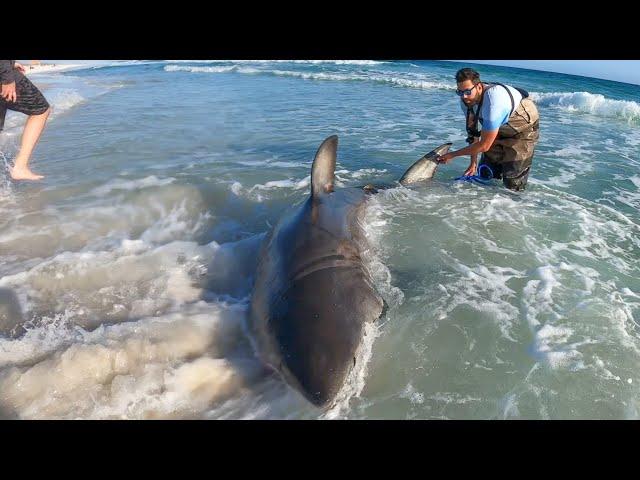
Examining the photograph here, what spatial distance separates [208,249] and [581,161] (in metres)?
8.59

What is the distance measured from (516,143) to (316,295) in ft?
17.2

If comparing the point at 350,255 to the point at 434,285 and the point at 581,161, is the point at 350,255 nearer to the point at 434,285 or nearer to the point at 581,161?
the point at 434,285

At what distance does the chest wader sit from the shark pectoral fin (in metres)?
3.03

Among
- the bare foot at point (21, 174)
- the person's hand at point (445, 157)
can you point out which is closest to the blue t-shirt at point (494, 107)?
the person's hand at point (445, 157)

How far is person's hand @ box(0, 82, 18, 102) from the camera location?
20.4 feet

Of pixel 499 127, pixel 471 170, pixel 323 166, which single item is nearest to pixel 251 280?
pixel 323 166

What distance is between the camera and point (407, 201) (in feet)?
22.3

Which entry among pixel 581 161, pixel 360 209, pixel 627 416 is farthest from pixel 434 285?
pixel 581 161

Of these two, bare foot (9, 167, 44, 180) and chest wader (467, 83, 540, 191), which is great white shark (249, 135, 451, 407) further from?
bare foot (9, 167, 44, 180)

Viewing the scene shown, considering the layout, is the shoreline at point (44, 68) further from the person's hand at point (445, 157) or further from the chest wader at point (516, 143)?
the chest wader at point (516, 143)

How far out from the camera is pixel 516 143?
689 cm

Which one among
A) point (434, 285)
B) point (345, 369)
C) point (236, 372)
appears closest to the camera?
point (345, 369)

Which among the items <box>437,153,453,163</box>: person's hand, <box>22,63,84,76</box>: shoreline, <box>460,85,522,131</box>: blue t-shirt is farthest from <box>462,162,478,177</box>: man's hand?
<box>22,63,84,76</box>: shoreline

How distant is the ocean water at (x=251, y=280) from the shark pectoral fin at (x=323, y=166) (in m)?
0.98
